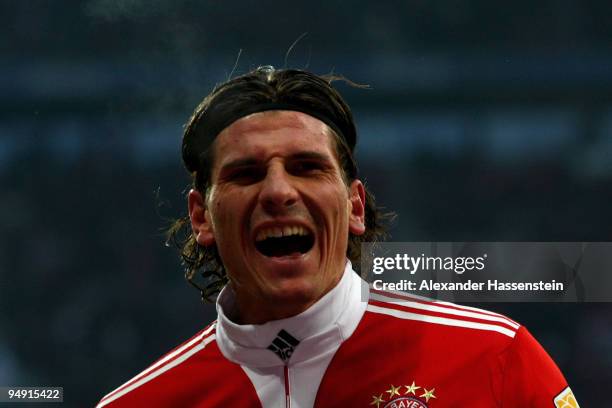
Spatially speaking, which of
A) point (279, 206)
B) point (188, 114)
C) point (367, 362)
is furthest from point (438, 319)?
point (188, 114)

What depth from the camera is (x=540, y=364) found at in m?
1.32

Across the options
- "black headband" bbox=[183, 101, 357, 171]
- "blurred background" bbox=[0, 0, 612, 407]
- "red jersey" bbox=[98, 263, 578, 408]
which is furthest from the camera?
"blurred background" bbox=[0, 0, 612, 407]

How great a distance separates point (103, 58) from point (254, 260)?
161cm

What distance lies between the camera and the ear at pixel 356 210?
4.91 ft

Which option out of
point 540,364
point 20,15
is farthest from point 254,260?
point 20,15

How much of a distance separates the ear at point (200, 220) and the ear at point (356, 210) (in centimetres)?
27

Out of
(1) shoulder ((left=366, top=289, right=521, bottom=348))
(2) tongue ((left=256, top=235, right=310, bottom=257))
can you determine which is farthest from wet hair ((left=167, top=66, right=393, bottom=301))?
(1) shoulder ((left=366, top=289, right=521, bottom=348))

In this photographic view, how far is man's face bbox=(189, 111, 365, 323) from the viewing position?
134 cm

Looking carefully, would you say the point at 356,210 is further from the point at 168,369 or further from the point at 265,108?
the point at 168,369

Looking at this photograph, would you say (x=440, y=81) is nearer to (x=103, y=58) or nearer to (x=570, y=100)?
(x=570, y=100)

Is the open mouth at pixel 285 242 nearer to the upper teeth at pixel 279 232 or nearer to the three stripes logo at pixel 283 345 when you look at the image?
the upper teeth at pixel 279 232

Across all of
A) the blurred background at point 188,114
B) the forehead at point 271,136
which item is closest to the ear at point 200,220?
the forehead at point 271,136

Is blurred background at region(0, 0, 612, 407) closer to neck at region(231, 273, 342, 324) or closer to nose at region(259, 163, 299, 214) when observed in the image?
neck at region(231, 273, 342, 324)

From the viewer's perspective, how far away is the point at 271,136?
4.50ft
